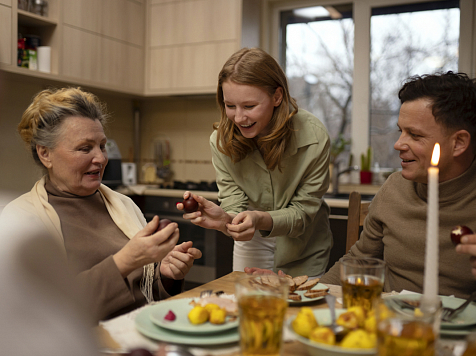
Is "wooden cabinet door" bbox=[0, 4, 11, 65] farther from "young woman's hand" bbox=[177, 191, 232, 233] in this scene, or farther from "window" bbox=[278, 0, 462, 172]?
"window" bbox=[278, 0, 462, 172]

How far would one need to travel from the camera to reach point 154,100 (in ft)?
14.2

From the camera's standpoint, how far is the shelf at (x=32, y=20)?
2.97 m

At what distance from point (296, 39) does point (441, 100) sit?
300 centimetres

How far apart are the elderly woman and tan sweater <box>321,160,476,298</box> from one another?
1.73 ft

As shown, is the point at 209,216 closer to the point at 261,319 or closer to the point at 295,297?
the point at 295,297

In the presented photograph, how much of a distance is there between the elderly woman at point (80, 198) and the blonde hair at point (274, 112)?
0.48 m

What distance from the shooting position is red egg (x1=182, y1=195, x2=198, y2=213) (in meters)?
1.47

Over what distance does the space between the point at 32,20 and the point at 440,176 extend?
9.27ft

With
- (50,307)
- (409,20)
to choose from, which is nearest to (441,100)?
(50,307)

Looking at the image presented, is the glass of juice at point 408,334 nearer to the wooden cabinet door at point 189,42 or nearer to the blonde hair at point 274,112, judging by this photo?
the blonde hair at point 274,112

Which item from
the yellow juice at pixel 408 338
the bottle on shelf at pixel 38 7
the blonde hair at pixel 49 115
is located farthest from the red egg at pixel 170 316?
the bottle on shelf at pixel 38 7

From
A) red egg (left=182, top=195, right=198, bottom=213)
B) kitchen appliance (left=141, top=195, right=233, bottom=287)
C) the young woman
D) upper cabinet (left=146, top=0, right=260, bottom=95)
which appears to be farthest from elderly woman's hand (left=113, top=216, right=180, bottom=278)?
upper cabinet (left=146, top=0, right=260, bottom=95)

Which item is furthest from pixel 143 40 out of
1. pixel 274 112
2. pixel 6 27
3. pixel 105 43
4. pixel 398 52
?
pixel 274 112

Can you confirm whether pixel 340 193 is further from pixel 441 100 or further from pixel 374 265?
Result: pixel 374 265
